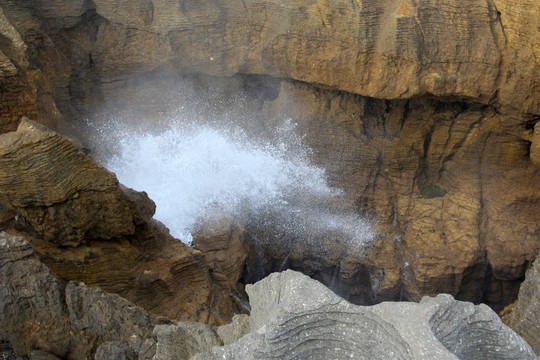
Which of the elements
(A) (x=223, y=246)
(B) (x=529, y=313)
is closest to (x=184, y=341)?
(B) (x=529, y=313)

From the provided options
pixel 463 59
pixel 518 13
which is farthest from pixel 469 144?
pixel 518 13

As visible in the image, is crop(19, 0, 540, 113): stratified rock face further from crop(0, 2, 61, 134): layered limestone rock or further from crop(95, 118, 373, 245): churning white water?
crop(0, 2, 61, 134): layered limestone rock

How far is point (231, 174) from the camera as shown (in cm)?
1087

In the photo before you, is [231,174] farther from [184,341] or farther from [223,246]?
[184,341]

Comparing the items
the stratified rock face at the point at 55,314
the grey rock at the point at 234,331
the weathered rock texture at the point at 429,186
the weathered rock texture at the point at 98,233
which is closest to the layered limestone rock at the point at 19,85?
the weathered rock texture at the point at 98,233

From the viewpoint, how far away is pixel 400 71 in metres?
9.50

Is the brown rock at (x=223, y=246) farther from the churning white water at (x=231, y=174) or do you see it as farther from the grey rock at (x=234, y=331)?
the grey rock at (x=234, y=331)

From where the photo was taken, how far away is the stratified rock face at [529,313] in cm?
639

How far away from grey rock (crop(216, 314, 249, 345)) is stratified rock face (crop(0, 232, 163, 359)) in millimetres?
762

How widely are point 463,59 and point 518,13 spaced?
111 centimetres

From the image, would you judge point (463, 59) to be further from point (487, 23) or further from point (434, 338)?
point (434, 338)

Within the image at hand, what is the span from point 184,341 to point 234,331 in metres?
0.50

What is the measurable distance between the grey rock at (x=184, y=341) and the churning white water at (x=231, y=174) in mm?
5054

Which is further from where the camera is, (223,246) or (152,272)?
(223,246)
